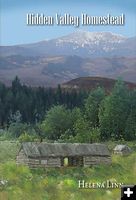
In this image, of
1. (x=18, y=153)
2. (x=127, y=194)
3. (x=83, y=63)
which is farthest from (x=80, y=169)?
(x=127, y=194)

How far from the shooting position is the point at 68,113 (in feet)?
27.1

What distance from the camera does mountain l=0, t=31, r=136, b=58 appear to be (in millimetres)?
8141

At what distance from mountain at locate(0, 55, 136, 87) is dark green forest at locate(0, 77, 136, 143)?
114mm

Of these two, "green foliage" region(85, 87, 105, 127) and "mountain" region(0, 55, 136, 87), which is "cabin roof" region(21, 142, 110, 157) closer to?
"green foliage" region(85, 87, 105, 127)

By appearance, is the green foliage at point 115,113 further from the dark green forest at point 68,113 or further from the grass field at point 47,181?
the grass field at point 47,181

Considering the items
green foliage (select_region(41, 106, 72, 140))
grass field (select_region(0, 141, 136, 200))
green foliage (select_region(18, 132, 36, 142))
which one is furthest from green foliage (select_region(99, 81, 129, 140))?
green foliage (select_region(18, 132, 36, 142))

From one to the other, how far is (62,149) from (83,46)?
1.40m

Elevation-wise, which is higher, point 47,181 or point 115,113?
point 115,113

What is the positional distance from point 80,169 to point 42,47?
157 centimetres

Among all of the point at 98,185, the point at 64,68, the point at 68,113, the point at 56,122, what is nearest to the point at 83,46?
the point at 64,68

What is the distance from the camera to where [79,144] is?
8.16 m

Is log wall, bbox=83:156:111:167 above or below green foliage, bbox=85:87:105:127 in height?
below

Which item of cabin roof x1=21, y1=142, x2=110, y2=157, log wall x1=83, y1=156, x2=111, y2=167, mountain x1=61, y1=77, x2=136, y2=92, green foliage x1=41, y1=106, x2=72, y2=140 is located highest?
mountain x1=61, y1=77, x2=136, y2=92

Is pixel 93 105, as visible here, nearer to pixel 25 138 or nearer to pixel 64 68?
Result: pixel 64 68
